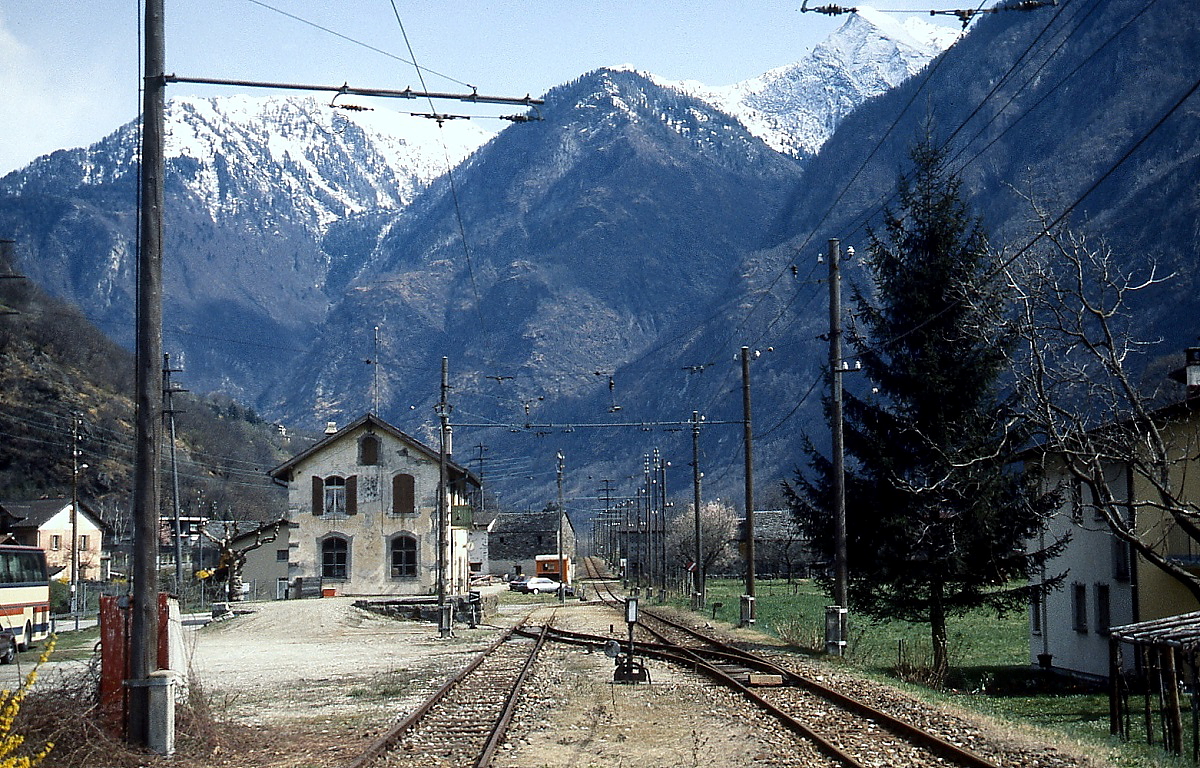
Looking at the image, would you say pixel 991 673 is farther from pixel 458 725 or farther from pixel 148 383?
pixel 148 383

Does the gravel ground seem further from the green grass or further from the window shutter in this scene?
the window shutter

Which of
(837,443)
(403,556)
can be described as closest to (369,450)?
(403,556)

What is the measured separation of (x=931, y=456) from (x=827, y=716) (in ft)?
49.7

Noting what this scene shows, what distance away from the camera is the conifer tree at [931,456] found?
29.1 metres

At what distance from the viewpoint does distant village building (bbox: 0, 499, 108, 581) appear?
2933 inches

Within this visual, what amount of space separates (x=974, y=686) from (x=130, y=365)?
338 feet

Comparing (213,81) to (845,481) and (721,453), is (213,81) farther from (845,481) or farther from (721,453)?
(721,453)

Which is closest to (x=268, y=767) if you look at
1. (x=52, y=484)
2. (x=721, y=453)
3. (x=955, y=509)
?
(x=955, y=509)

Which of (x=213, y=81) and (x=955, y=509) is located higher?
(x=213, y=81)

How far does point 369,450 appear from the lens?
60.3 m

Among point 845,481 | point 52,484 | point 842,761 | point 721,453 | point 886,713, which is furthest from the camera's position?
point 721,453

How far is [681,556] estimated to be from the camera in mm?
100688

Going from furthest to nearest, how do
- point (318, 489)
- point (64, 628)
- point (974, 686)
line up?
point (318, 489) < point (64, 628) < point (974, 686)

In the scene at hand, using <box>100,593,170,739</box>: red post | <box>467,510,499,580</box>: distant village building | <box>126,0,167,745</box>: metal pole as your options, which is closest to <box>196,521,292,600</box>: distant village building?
<box>467,510,499,580</box>: distant village building
